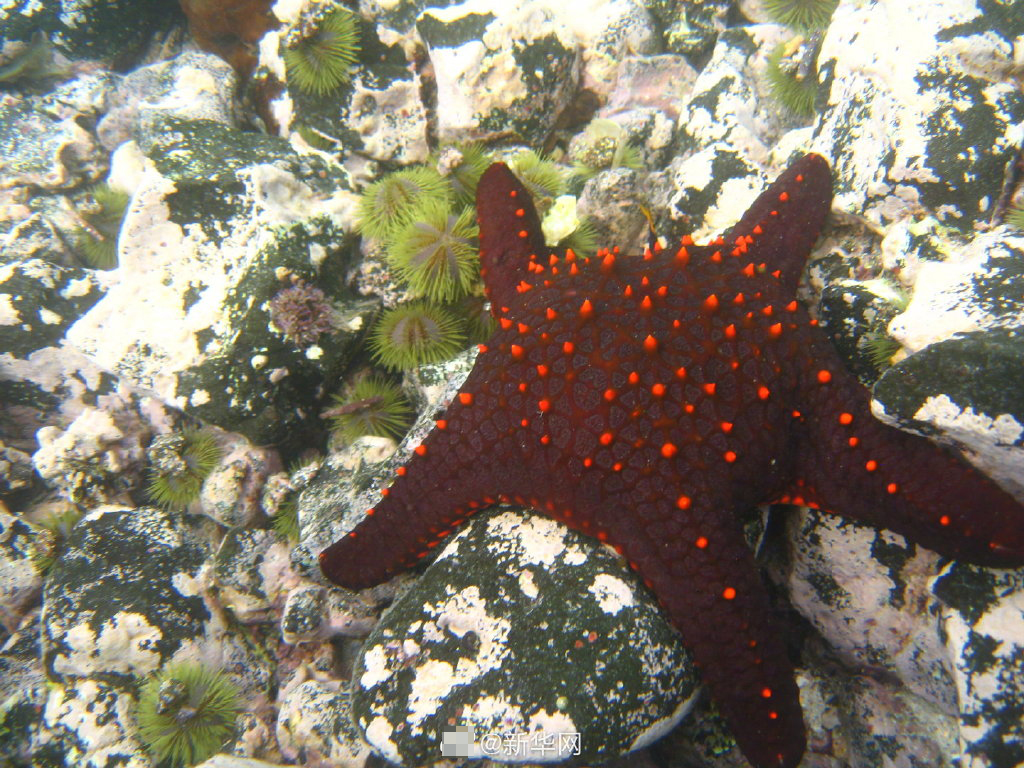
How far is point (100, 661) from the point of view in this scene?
3.62 m

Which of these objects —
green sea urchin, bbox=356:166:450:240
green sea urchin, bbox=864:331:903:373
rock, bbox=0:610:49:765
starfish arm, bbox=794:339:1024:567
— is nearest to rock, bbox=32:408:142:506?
rock, bbox=0:610:49:765

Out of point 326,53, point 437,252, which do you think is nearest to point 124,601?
point 437,252

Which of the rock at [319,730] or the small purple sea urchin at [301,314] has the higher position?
the small purple sea urchin at [301,314]

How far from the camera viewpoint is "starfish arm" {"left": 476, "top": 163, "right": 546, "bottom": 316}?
130 inches

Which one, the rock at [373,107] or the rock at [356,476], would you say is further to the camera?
the rock at [373,107]

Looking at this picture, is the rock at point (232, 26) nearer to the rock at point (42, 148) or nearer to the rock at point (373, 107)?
the rock at point (373, 107)

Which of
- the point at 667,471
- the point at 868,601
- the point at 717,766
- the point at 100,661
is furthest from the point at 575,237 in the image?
the point at 100,661

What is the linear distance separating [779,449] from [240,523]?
3.54m

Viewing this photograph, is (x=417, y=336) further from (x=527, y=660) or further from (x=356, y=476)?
(x=527, y=660)

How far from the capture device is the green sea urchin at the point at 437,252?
3562 millimetres

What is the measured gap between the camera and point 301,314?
3746mm

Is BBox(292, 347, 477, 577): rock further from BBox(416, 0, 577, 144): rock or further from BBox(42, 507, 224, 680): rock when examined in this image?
BBox(416, 0, 577, 144): rock

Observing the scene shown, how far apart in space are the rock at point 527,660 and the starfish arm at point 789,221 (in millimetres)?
1854

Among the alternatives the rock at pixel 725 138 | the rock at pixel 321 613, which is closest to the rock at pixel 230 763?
the rock at pixel 321 613
